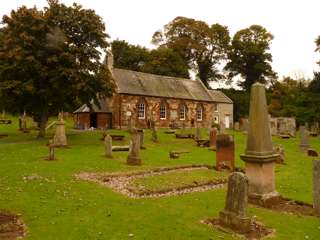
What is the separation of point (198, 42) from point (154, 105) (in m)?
28.6

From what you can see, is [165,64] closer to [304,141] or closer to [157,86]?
[157,86]

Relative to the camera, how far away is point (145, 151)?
2314 cm

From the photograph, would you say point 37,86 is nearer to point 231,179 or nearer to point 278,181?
point 278,181

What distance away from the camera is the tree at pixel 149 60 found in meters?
62.9

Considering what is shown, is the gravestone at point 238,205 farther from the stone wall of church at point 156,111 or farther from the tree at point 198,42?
the tree at point 198,42

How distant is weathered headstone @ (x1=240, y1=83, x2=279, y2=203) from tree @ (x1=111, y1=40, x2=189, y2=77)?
52.0 m

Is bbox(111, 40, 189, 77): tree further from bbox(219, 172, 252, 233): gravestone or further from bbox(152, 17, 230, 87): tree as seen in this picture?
bbox(219, 172, 252, 233): gravestone

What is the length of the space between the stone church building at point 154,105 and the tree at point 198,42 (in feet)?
48.4

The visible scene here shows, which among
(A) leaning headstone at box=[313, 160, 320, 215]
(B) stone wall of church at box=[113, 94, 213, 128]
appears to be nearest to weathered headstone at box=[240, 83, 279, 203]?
(A) leaning headstone at box=[313, 160, 320, 215]

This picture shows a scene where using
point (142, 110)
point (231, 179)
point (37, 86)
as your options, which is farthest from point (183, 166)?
point (142, 110)

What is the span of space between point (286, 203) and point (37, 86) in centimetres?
2102

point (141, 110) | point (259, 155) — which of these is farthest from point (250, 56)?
point (259, 155)

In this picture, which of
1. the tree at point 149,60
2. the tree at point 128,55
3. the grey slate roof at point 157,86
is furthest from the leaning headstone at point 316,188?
the tree at point 128,55

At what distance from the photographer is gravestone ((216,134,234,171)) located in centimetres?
1641
